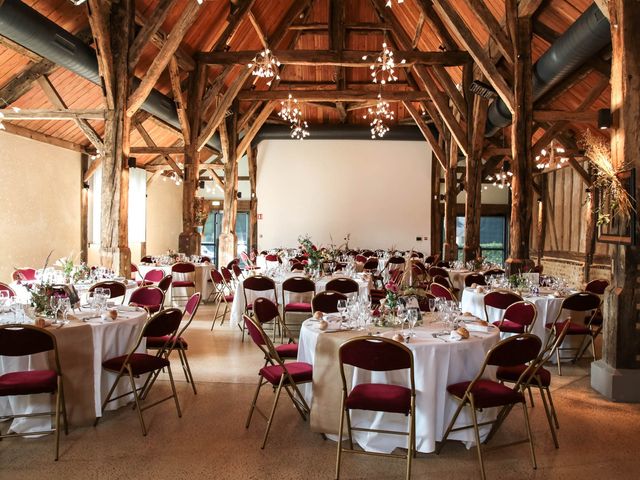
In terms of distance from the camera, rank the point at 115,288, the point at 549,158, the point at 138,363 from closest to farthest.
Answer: the point at 138,363 < the point at 115,288 < the point at 549,158

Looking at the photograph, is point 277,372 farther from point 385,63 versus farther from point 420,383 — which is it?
point 385,63

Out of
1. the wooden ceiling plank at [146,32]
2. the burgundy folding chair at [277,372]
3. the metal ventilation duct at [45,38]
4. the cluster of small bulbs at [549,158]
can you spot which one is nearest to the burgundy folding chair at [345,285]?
the burgundy folding chair at [277,372]

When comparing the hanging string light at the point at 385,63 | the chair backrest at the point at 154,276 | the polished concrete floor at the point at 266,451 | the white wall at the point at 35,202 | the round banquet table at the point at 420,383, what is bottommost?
the polished concrete floor at the point at 266,451

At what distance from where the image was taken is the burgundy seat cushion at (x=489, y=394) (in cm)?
364

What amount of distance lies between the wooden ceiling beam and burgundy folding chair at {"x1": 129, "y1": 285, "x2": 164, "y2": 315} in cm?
765

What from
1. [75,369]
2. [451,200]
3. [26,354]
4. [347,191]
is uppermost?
[347,191]

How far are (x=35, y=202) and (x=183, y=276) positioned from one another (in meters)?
3.95

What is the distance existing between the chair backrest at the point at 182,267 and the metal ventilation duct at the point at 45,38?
367 cm

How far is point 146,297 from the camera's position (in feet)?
21.3

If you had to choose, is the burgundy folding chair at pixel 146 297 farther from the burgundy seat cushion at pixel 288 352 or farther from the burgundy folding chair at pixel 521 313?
the burgundy folding chair at pixel 521 313

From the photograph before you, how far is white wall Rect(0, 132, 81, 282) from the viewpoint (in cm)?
1095

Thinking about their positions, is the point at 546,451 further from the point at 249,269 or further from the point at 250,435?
the point at 249,269

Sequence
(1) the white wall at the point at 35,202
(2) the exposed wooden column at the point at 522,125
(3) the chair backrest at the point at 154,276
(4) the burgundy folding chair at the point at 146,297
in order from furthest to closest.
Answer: (1) the white wall at the point at 35,202
(3) the chair backrest at the point at 154,276
(2) the exposed wooden column at the point at 522,125
(4) the burgundy folding chair at the point at 146,297

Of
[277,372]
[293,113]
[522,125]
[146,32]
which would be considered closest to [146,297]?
[277,372]
